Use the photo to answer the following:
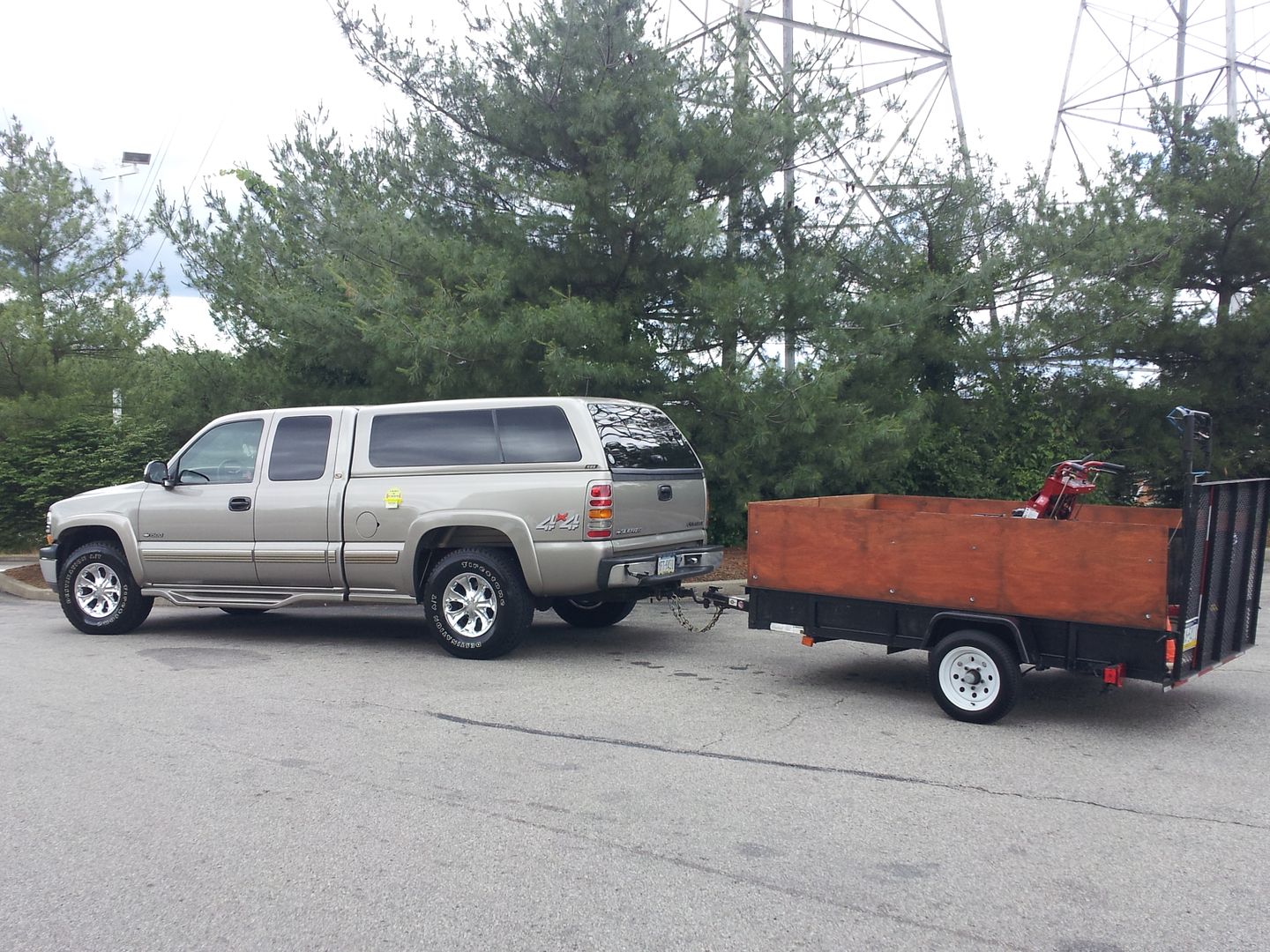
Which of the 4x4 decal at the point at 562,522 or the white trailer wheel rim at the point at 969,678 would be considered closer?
the white trailer wheel rim at the point at 969,678

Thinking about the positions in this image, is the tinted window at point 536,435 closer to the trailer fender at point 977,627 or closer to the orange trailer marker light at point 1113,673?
the trailer fender at point 977,627

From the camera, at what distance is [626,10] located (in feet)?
41.0

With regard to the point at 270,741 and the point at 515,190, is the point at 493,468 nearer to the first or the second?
the point at 270,741

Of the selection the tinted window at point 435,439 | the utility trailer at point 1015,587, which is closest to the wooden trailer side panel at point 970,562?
the utility trailer at point 1015,587

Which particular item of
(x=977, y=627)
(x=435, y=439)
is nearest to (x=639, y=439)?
(x=435, y=439)

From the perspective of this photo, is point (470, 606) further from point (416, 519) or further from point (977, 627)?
point (977, 627)

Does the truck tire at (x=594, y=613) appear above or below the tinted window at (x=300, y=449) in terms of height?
below

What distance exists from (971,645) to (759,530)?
1.62 metres

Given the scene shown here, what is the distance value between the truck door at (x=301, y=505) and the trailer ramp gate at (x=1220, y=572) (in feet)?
20.7

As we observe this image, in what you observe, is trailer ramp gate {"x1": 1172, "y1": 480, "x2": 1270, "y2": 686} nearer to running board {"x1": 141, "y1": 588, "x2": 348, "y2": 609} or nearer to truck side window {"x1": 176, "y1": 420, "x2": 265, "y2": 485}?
running board {"x1": 141, "y1": 588, "x2": 348, "y2": 609}

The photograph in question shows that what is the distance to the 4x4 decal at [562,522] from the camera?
841cm

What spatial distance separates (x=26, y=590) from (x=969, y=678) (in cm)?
1158

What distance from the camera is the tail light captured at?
8.39 metres

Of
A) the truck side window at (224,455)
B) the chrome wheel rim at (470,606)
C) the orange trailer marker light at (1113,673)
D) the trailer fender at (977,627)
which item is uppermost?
the truck side window at (224,455)
